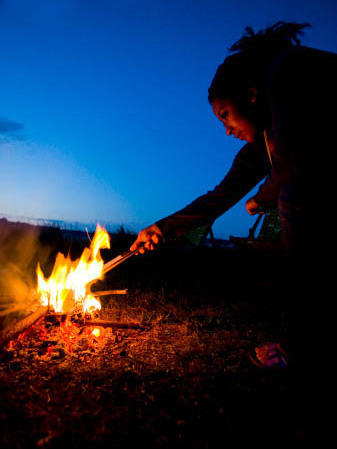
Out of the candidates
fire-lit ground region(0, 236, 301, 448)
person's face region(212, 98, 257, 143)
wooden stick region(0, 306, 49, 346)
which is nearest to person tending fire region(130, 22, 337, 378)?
person's face region(212, 98, 257, 143)

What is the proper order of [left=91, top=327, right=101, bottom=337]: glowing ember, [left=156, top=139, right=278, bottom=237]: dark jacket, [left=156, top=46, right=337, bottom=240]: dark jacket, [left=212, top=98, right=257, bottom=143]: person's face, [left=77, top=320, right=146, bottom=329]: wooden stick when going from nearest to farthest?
[left=156, top=46, right=337, bottom=240]: dark jacket
[left=212, top=98, right=257, bottom=143]: person's face
[left=156, top=139, right=278, bottom=237]: dark jacket
[left=91, top=327, right=101, bottom=337]: glowing ember
[left=77, top=320, right=146, bottom=329]: wooden stick

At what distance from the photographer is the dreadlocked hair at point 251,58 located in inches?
77.3

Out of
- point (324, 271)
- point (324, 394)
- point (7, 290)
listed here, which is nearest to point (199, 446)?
point (324, 394)

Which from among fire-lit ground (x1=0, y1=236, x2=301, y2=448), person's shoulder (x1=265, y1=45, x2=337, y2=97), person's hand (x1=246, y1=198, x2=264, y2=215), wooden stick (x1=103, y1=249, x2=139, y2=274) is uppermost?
person's shoulder (x1=265, y1=45, x2=337, y2=97)

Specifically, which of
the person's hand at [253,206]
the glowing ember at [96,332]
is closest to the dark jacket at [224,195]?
the person's hand at [253,206]

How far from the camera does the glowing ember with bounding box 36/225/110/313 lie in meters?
3.29

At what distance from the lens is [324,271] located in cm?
159

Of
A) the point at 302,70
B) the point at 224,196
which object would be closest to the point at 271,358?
the point at 224,196

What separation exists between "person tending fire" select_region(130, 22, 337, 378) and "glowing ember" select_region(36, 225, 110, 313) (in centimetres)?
205

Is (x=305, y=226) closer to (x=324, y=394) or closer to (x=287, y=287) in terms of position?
(x=287, y=287)

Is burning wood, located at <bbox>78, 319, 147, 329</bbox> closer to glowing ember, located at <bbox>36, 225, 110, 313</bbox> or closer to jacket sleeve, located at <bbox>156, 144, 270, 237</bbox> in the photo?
glowing ember, located at <bbox>36, 225, 110, 313</bbox>

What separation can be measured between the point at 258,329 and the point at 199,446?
1.83m

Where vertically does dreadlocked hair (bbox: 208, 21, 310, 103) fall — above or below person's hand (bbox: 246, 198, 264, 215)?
above

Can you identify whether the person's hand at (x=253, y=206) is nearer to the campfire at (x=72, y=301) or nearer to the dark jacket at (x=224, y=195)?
the dark jacket at (x=224, y=195)
